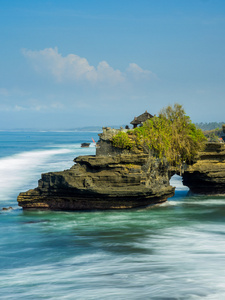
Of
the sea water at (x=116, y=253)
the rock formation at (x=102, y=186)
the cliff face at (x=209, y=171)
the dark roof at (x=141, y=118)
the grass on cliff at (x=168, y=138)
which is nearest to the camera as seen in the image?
the sea water at (x=116, y=253)

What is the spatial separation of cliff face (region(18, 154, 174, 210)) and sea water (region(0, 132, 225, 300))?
0.68m

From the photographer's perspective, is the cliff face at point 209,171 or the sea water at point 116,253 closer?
the sea water at point 116,253

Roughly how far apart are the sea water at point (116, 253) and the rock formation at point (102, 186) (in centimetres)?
70

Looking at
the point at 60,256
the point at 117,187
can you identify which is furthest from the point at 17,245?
the point at 117,187

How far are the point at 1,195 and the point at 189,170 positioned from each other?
14.4 meters

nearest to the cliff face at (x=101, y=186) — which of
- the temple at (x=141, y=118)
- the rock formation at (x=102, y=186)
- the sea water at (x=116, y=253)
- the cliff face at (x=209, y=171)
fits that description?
the rock formation at (x=102, y=186)

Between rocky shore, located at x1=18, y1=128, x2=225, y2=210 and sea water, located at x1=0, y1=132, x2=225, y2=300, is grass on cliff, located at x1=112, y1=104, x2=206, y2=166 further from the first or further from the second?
sea water, located at x1=0, y1=132, x2=225, y2=300

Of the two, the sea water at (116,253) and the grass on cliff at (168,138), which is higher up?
the grass on cliff at (168,138)

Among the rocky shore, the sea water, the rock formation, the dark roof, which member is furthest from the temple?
the sea water

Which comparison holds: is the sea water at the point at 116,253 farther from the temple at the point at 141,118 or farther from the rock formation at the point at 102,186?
the temple at the point at 141,118

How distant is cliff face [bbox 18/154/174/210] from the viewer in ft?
80.1

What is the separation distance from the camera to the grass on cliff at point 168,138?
89.7 feet

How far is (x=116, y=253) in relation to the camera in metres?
16.8

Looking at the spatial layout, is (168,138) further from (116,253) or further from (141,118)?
(116,253)
